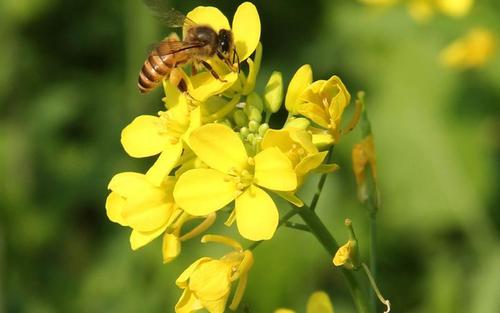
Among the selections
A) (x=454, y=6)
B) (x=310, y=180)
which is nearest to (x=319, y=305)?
(x=310, y=180)

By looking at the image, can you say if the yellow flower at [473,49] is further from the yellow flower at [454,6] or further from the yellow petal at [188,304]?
the yellow petal at [188,304]

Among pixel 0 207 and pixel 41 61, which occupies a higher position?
pixel 41 61

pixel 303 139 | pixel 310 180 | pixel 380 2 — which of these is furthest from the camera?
pixel 380 2

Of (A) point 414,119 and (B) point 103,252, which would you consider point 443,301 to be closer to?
(A) point 414,119

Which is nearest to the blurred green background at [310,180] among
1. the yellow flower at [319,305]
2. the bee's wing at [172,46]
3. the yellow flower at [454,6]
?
the yellow flower at [454,6]

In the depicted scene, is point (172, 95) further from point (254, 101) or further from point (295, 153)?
point (295, 153)

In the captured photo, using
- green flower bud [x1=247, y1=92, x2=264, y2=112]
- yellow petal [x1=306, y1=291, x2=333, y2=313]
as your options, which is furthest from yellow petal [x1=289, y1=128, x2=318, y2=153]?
yellow petal [x1=306, y1=291, x2=333, y2=313]

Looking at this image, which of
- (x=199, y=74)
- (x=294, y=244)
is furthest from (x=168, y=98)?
(x=294, y=244)
